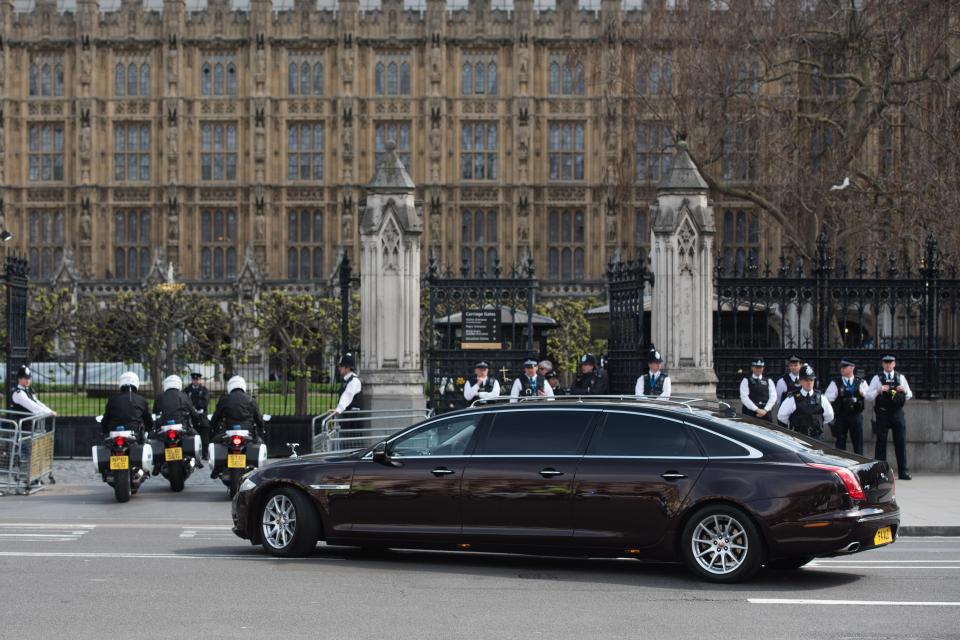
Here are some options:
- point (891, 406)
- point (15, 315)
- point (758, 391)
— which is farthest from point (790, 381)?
point (15, 315)

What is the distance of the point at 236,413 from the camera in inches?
650

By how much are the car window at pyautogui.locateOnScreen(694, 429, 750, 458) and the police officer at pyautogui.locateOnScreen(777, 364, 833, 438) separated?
675cm

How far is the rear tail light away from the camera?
10164 millimetres

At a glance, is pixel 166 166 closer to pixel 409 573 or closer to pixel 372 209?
pixel 372 209

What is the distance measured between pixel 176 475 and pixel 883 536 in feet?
31.8

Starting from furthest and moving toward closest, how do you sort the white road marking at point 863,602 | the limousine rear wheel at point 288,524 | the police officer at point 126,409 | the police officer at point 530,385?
1. the police officer at point 530,385
2. the police officer at point 126,409
3. the limousine rear wheel at point 288,524
4. the white road marking at point 863,602

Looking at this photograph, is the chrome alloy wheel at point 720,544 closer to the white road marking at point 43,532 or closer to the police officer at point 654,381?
the white road marking at point 43,532

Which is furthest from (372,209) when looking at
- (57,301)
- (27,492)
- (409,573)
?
(57,301)

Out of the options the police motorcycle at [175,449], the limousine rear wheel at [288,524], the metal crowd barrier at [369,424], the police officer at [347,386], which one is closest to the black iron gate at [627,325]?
the metal crowd barrier at [369,424]

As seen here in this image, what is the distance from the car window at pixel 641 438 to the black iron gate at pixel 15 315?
1091 centimetres

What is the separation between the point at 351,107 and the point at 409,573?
4768cm

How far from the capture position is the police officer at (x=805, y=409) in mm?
17109

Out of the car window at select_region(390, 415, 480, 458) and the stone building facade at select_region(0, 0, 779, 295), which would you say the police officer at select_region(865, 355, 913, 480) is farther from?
the stone building facade at select_region(0, 0, 779, 295)

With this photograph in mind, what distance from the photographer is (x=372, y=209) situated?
20.0m
